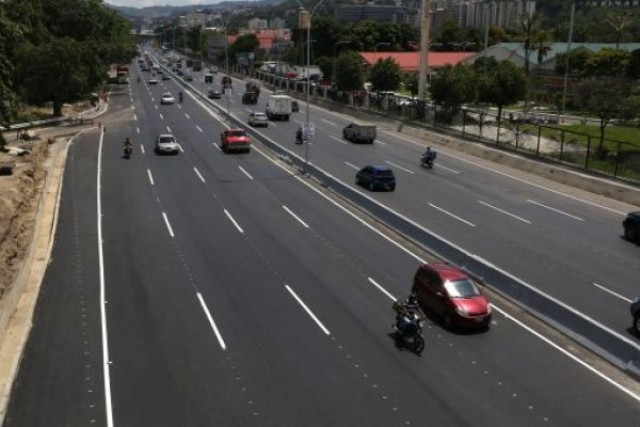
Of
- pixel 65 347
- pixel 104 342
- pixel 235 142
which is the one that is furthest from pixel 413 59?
pixel 65 347

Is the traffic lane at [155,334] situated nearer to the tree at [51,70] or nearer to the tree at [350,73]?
the tree at [51,70]

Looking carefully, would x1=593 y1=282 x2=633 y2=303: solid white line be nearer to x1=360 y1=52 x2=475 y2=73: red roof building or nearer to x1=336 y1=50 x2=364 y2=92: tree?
x1=336 y1=50 x2=364 y2=92: tree

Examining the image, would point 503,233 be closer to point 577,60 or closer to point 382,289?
point 382,289

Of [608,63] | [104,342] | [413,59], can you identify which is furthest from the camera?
[413,59]

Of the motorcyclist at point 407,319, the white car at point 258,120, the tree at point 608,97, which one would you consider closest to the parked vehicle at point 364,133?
the white car at point 258,120

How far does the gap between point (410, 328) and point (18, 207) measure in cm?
2397

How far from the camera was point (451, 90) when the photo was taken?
64.9 m

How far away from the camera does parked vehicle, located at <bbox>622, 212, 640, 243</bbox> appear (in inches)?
1213

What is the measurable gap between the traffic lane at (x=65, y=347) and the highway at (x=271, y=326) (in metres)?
0.06

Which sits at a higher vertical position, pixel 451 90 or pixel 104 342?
pixel 451 90

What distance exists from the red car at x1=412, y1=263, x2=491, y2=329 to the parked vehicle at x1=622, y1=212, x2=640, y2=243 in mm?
13172

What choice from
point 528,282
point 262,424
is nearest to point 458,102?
point 528,282

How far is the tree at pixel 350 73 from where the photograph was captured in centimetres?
8562

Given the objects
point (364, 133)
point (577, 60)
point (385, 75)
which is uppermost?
point (577, 60)
